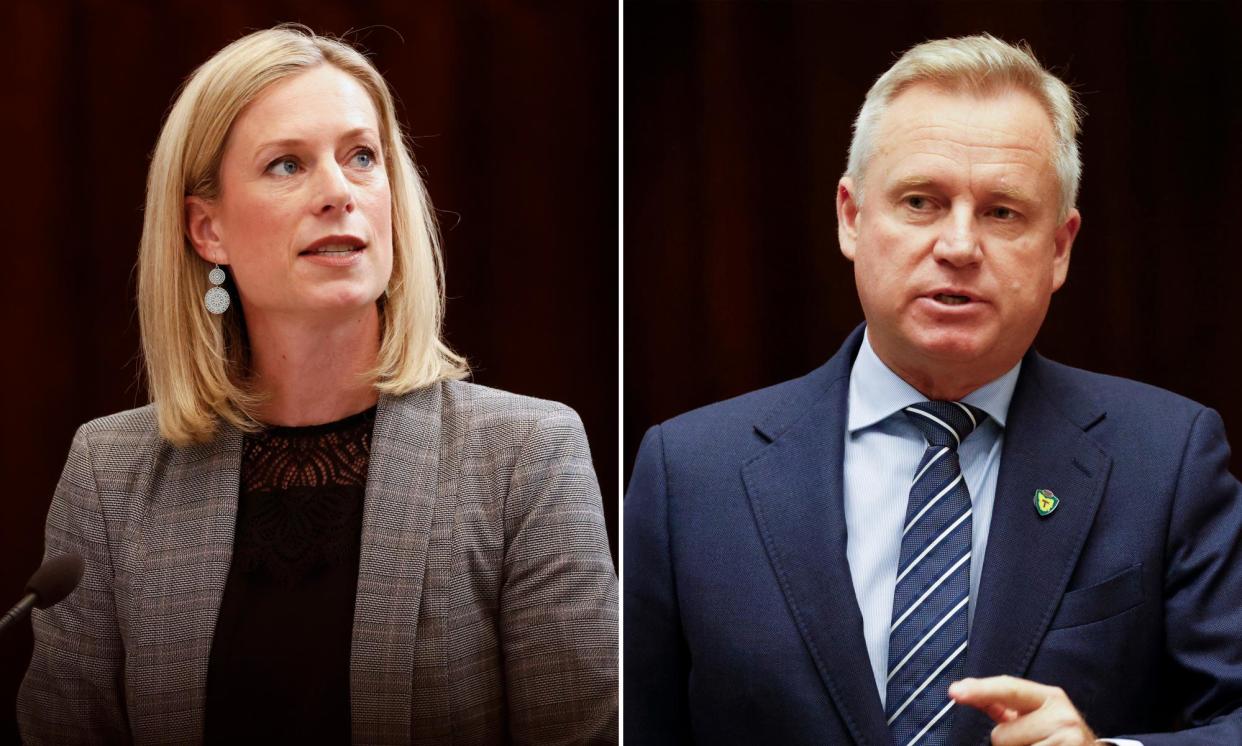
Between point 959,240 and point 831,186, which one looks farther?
point 831,186

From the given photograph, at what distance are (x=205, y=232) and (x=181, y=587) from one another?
2.24ft

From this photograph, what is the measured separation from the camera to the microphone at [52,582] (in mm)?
2703

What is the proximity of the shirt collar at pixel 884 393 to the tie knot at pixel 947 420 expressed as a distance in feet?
0.05

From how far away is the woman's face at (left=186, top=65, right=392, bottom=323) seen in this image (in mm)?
2742

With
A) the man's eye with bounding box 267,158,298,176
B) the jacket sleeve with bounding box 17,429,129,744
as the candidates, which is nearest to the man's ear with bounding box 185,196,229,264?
the man's eye with bounding box 267,158,298,176

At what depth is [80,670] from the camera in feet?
9.04

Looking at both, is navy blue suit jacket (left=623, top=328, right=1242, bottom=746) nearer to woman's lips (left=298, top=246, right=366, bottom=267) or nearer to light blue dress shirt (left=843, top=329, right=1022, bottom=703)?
light blue dress shirt (left=843, top=329, right=1022, bottom=703)

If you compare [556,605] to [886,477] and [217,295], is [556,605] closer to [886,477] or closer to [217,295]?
[886,477]

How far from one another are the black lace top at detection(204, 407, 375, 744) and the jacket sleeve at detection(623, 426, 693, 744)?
1.79ft

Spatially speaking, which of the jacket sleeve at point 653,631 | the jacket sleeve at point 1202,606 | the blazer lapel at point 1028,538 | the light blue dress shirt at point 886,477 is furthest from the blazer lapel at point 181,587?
the jacket sleeve at point 1202,606

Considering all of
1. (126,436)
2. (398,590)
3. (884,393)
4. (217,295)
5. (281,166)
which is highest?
(281,166)

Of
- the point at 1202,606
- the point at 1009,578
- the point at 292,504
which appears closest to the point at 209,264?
the point at 292,504

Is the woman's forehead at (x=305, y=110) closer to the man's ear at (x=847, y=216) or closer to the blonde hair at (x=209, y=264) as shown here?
the blonde hair at (x=209, y=264)

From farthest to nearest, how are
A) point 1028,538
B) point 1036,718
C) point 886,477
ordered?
point 886,477
point 1028,538
point 1036,718
